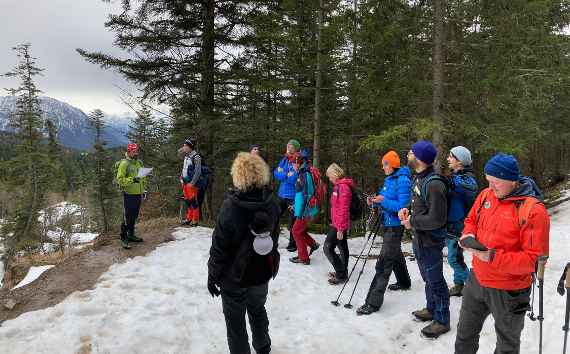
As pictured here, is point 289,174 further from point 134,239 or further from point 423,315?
point 423,315

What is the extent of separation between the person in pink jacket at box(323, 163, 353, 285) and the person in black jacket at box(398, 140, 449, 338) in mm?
1883

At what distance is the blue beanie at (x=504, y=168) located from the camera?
2.98 m

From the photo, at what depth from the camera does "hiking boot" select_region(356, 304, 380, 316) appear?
5.47m

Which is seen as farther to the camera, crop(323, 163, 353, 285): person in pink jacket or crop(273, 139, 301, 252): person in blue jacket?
crop(273, 139, 301, 252): person in blue jacket

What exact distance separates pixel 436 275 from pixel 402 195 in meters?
1.26

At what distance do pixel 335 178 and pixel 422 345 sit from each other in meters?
3.11

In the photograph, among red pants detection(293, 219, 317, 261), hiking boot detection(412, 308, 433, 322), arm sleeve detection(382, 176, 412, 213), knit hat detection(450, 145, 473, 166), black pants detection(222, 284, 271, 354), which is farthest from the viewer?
red pants detection(293, 219, 317, 261)

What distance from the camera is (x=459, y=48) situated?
8.88 metres

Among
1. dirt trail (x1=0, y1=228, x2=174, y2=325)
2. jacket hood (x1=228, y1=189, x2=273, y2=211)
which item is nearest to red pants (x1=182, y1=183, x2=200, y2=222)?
dirt trail (x1=0, y1=228, x2=174, y2=325)

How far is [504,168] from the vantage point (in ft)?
9.83

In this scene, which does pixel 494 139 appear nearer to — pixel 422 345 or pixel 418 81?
pixel 418 81

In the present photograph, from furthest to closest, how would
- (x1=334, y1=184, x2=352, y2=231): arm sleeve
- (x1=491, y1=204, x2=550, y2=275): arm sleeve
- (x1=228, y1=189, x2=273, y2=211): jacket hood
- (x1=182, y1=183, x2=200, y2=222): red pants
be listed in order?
(x1=182, y1=183, x2=200, y2=222): red pants
(x1=334, y1=184, x2=352, y2=231): arm sleeve
(x1=228, y1=189, x2=273, y2=211): jacket hood
(x1=491, y1=204, x2=550, y2=275): arm sleeve

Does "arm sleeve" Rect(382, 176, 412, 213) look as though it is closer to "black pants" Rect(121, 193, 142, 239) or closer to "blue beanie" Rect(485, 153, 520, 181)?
"blue beanie" Rect(485, 153, 520, 181)

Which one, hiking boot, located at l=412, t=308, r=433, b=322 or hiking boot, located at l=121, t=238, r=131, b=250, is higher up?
hiking boot, located at l=121, t=238, r=131, b=250
